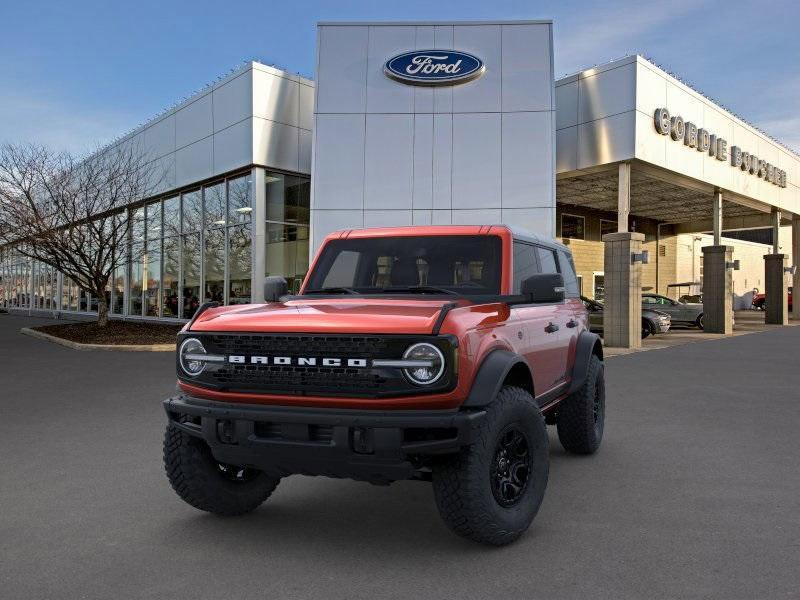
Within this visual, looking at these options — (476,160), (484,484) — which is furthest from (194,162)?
(484,484)

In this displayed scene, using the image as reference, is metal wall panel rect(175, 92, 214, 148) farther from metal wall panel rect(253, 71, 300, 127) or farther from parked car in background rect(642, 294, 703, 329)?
parked car in background rect(642, 294, 703, 329)

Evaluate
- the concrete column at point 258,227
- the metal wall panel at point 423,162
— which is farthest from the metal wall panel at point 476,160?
the concrete column at point 258,227

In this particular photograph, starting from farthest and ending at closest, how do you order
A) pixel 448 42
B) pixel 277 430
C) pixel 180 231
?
pixel 180 231
pixel 448 42
pixel 277 430

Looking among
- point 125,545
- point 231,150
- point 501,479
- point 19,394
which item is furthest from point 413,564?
→ point 231,150

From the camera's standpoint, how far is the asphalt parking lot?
332 cm

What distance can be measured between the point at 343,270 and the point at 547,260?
5.65 feet

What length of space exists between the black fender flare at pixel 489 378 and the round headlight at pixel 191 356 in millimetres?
1548

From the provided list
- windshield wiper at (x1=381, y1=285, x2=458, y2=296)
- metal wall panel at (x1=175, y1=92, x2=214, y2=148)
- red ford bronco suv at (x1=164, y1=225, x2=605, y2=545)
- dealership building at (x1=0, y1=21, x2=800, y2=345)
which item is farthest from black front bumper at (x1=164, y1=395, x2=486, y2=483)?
metal wall panel at (x1=175, y1=92, x2=214, y2=148)

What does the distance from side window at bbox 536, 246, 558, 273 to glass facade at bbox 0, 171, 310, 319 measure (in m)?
14.7

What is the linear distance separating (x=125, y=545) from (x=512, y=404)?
2369 mm

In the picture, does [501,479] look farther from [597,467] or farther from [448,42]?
[448,42]

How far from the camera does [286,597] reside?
317 cm

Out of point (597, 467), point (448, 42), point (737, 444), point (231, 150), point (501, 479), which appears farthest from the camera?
point (231, 150)

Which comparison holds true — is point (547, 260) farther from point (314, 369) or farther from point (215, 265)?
point (215, 265)
